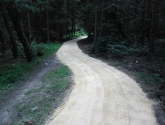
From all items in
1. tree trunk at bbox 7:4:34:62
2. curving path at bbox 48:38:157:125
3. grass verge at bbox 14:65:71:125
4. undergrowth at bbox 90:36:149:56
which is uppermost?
tree trunk at bbox 7:4:34:62

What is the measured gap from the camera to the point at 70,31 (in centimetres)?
3638

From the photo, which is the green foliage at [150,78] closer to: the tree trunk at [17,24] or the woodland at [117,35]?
the woodland at [117,35]

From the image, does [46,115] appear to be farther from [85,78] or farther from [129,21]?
[129,21]

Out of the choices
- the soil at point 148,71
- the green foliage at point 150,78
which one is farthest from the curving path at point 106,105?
the green foliage at point 150,78

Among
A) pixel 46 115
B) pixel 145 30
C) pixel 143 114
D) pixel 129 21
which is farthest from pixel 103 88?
pixel 129 21

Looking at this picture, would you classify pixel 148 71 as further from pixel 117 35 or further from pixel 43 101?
pixel 117 35

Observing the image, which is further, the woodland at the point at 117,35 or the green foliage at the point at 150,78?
the woodland at the point at 117,35

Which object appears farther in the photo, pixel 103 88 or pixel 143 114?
pixel 103 88

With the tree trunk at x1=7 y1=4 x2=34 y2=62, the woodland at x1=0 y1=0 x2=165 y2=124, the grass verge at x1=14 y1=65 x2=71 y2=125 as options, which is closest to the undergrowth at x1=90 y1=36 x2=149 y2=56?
the woodland at x1=0 y1=0 x2=165 y2=124

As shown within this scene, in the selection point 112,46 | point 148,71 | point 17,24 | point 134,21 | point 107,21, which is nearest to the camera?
point 148,71

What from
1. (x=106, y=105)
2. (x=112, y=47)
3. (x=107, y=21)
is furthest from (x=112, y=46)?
(x=106, y=105)

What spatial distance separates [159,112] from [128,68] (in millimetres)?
4374

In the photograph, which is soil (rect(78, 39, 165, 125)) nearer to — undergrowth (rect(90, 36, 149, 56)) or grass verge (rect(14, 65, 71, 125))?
undergrowth (rect(90, 36, 149, 56))

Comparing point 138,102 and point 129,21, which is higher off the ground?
point 129,21
